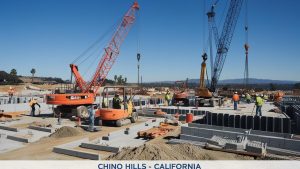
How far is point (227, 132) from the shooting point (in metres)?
12.0

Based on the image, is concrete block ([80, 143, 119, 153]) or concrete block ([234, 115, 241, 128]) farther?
concrete block ([234, 115, 241, 128])

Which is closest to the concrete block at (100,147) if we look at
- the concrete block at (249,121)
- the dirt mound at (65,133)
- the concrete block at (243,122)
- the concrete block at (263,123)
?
the dirt mound at (65,133)

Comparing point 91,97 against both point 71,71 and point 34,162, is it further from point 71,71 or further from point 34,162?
point 34,162

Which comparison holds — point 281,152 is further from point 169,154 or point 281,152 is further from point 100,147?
point 100,147

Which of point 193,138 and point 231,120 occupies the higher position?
point 231,120

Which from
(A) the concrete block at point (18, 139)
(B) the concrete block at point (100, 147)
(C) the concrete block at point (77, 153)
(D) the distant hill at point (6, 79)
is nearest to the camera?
(C) the concrete block at point (77, 153)

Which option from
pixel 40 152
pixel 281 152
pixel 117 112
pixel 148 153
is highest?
pixel 117 112

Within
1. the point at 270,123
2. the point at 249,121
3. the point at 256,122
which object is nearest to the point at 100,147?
the point at 249,121

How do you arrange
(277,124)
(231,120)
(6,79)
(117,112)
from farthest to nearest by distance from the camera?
(6,79) < (117,112) < (231,120) < (277,124)

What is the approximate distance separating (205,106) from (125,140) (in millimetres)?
18492

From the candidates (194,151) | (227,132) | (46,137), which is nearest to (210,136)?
(227,132)

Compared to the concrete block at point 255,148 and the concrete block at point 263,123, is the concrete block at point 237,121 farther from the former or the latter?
the concrete block at point 255,148

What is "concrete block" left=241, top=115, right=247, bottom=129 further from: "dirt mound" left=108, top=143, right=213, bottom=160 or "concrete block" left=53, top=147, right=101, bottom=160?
"concrete block" left=53, top=147, right=101, bottom=160

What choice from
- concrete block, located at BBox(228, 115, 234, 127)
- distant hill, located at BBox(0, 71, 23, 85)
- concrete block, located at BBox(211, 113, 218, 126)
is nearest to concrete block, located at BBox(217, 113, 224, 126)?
concrete block, located at BBox(211, 113, 218, 126)
